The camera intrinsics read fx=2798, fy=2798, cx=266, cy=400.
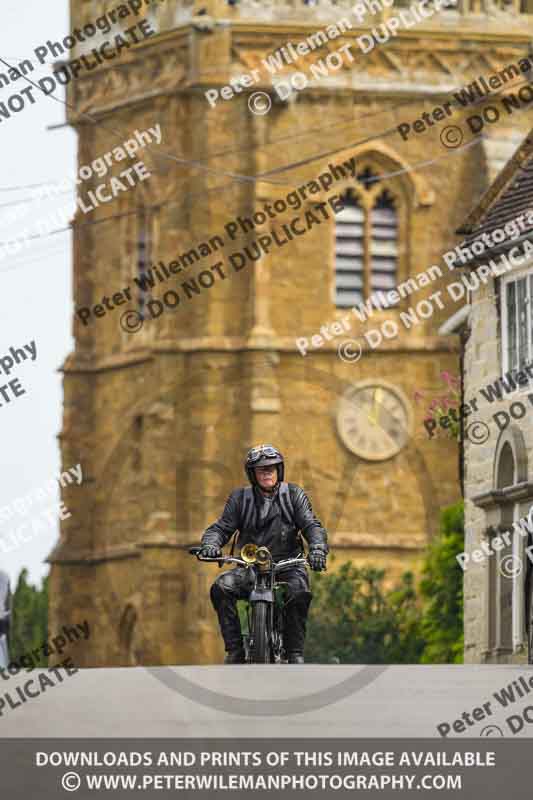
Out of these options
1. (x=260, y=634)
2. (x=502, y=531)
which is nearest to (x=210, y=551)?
(x=260, y=634)

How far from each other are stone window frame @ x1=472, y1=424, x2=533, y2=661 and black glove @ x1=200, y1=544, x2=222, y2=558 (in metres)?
13.8

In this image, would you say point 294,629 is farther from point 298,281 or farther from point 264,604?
point 298,281

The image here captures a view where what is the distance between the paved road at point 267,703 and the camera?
14.5m

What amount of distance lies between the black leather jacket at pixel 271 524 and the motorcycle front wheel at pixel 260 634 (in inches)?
20.3

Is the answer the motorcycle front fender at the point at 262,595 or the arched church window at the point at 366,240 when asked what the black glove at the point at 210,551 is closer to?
the motorcycle front fender at the point at 262,595

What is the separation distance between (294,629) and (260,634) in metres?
0.36

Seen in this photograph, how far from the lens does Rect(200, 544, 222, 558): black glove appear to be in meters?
19.9

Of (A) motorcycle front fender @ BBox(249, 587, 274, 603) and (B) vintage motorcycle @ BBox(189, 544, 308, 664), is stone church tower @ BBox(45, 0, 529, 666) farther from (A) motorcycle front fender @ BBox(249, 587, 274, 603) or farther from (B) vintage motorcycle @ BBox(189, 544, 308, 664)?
(A) motorcycle front fender @ BBox(249, 587, 274, 603)

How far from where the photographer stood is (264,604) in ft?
64.5

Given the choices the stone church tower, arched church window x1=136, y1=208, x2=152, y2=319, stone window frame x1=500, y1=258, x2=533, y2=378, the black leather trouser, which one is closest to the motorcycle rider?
the black leather trouser
